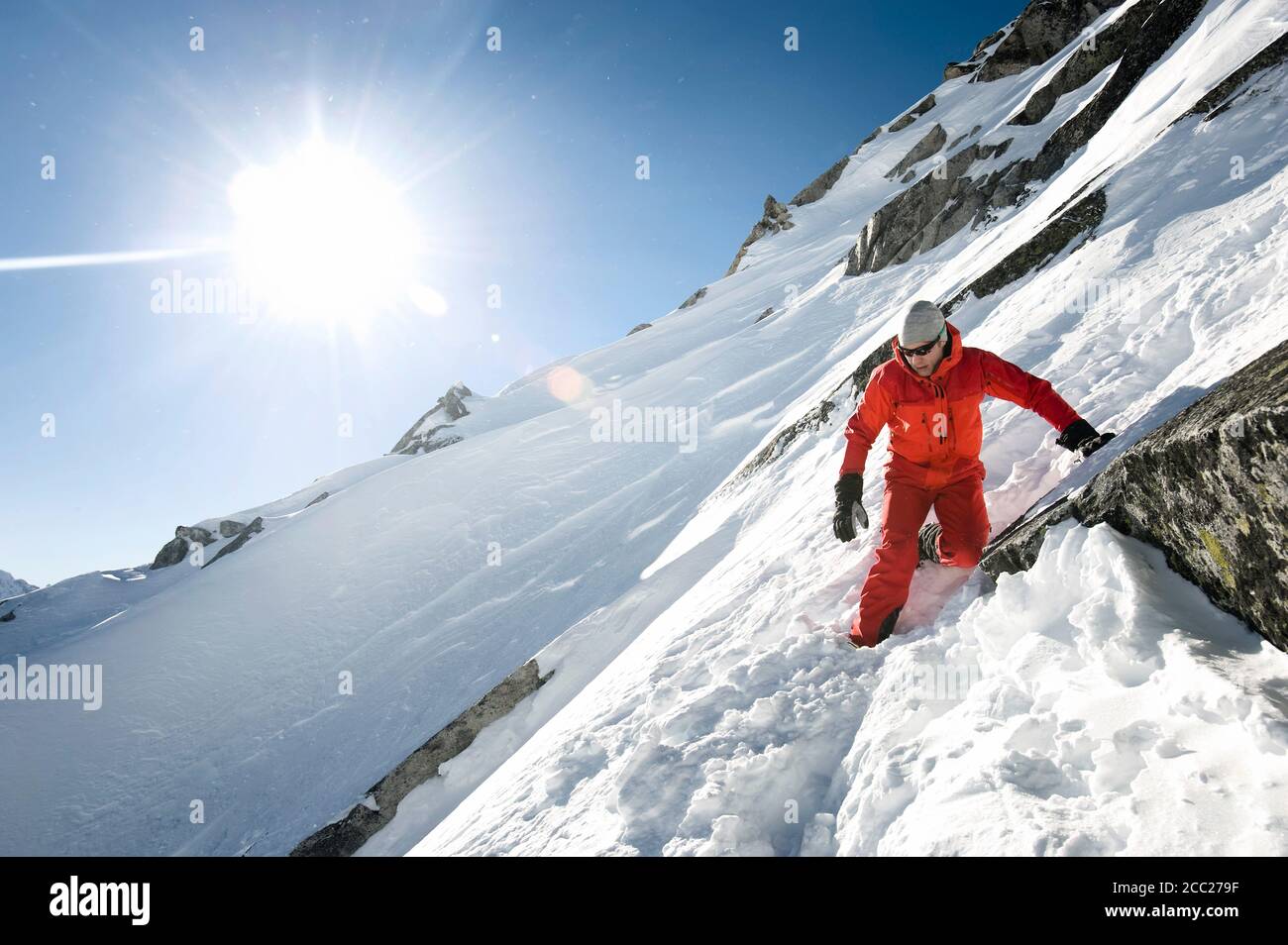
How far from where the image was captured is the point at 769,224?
1977 inches

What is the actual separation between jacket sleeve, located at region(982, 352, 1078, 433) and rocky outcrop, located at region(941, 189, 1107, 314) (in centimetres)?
496

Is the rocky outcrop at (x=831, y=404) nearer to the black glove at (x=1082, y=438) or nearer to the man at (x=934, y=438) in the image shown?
the man at (x=934, y=438)

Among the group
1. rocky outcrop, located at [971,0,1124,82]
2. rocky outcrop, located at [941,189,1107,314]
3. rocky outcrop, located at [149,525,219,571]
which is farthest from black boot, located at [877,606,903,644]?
rocky outcrop, located at [149,525,219,571]

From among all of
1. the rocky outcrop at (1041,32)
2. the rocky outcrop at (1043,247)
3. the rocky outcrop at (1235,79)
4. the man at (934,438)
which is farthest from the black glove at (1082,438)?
the rocky outcrop at (1041,32)

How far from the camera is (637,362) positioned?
95.1 ft

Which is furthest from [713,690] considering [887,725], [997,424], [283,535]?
[283,535]

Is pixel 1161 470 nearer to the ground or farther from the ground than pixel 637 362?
nearer to the ground

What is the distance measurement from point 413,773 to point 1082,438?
8614mm

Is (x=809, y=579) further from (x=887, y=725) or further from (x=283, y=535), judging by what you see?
(x=283, y=535)

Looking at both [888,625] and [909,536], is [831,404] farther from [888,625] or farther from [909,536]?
[888,625]

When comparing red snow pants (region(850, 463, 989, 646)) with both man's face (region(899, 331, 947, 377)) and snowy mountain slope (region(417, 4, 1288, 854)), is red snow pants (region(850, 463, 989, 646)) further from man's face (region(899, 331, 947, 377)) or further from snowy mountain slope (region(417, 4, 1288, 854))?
man's face (region(899, 331, 947, 377))

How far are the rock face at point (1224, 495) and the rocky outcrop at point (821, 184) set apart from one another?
178 ft

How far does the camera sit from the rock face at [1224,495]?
2014 millimetres
